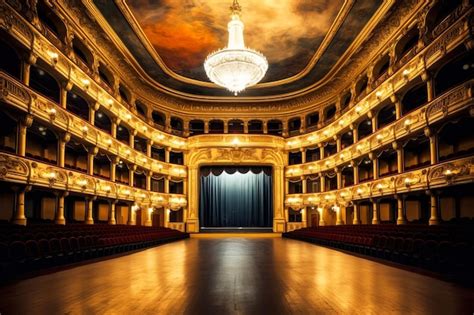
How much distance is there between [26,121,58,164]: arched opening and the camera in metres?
16.2

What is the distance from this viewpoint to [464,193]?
15.9 m

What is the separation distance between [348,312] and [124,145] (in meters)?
19.1

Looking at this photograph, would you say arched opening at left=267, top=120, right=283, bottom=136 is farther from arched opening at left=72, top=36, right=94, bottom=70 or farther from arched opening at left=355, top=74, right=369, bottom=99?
arched opening at left=72, top=36, right=94, bottom=70

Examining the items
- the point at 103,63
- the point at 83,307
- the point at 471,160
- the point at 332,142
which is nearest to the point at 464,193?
the point at 471,160

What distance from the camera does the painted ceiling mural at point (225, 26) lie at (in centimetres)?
1600

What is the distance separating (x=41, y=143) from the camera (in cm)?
1770

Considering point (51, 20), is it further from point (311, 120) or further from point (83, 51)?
point (311, 120)

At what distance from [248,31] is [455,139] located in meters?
10.6

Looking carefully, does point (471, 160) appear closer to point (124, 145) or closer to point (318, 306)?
point (318, 306)

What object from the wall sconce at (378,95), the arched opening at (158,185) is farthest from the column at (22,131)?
the arched opening at (158,185)

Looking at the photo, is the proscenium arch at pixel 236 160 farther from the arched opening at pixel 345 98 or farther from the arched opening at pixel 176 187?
the arched opening at pixel 345 98

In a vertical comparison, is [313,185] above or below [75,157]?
below

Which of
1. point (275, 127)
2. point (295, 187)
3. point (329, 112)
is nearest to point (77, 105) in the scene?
point (275, 127)

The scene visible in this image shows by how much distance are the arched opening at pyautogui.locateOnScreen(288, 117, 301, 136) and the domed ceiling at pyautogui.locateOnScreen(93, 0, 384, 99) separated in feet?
17.5
